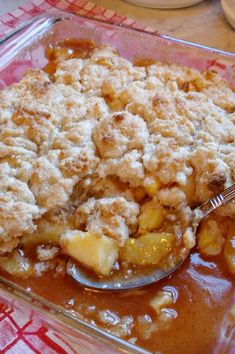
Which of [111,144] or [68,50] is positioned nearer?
[111,144]

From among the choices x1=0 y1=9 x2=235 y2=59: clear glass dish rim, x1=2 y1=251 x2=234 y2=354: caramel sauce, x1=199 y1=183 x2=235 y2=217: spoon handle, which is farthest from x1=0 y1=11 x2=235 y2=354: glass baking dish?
x1=2 y1=251 x2=234 y2=354: caramel sauce

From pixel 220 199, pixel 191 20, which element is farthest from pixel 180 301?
pixel 191 20

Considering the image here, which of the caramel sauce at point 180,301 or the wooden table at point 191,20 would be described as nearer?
the caramel sauce at point 180,301

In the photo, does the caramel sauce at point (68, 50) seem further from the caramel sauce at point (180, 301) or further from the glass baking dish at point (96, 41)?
the caramel sauce at point (180, 301)

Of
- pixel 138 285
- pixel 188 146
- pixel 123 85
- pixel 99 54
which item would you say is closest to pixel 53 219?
pixel 138 285

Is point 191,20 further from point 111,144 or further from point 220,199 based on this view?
point 220,199

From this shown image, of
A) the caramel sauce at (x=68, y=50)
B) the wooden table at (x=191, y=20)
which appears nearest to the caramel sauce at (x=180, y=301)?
the caramel sauce at (x=68, y=50)
